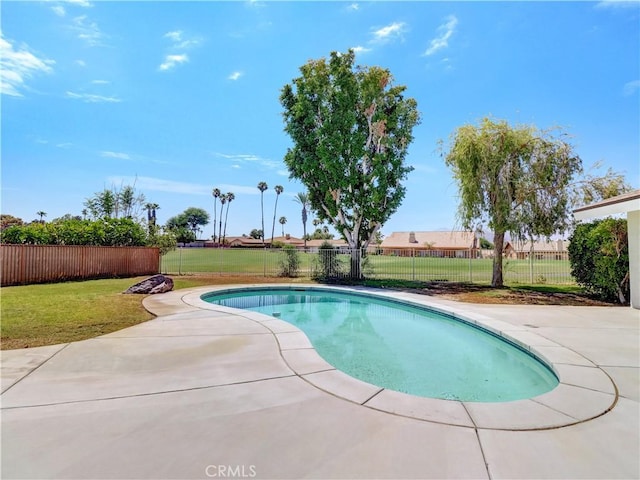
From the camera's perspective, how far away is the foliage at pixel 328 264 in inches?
626

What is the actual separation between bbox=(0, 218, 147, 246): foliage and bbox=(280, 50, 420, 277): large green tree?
8.81m

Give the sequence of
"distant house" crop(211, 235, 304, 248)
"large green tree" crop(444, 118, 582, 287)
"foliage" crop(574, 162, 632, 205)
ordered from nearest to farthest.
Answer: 1. "large green tree" crop(444, 118, 582, 287)
2. "foliage" crop(574, 162, 632, 205)
3. "distant house" crop(211, 235, 304, 248)

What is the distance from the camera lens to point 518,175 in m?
11.3

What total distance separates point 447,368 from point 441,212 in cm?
970

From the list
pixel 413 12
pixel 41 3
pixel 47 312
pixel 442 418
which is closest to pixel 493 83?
pixel 413 12

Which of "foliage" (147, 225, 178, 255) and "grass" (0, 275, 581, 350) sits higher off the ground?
"foliage" (147, 225, 178, 255)

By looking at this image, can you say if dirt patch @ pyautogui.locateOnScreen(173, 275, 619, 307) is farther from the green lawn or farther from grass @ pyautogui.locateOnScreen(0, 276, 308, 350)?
grass @ pyautogui.locateOnScreen(0, 276, 308, 350)

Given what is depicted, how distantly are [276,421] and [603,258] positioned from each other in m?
10.4

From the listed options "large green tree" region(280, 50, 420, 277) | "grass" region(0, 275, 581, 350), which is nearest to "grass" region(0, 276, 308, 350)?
"grass" region(0, 275, 581, 350)

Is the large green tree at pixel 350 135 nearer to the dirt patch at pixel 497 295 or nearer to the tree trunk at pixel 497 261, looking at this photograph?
the dirt patch at pixel 497 295

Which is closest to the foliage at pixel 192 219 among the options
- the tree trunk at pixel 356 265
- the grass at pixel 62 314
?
the tree trunk at pixel 356 265

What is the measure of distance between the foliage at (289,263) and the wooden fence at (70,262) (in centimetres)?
639

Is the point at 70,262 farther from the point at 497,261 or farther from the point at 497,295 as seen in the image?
the point at 497,261

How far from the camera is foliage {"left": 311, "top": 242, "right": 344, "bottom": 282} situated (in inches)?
626
